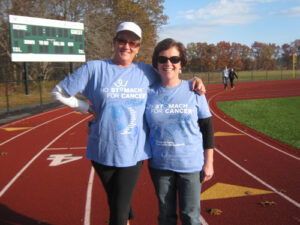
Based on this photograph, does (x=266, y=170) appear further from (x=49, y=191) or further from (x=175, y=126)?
(x=49, y=191)

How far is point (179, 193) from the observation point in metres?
2.17

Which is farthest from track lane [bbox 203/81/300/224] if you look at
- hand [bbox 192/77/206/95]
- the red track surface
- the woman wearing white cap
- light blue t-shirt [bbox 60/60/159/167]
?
hand [bbox 192/77/206/95]

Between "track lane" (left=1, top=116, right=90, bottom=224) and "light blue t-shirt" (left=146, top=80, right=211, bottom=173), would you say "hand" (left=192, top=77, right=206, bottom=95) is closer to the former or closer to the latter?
"light blue t-shirt" (left=146, top=80, right=211, bottom=173)

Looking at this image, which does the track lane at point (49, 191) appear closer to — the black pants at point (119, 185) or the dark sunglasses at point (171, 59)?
the black pants at point (119, 185)

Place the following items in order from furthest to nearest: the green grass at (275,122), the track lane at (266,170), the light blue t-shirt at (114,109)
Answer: the green grass at (275,122)
the track lane at (266,170)
the light blue t-shirt at (114,109)

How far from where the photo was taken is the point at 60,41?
18625 millimetres

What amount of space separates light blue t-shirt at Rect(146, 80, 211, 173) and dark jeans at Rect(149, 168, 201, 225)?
0.07m

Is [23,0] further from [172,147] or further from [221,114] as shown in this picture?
[172,147]

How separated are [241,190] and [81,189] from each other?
259 cm

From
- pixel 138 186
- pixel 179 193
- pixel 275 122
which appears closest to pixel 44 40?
pixel 275 122

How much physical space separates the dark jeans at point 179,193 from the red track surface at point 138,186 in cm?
124

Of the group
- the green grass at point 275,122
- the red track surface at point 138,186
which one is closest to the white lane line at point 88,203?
the red track surface at point 138,186

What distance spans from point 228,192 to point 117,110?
9.17 feet

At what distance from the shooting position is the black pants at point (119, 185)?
215 centimetres
